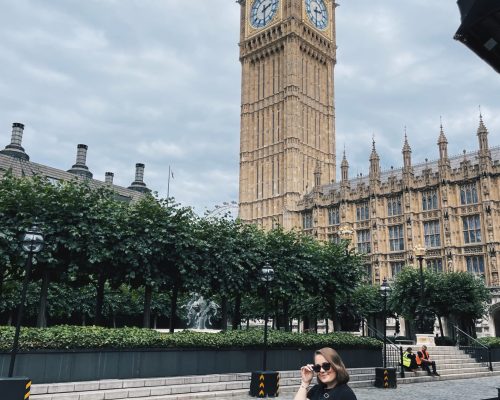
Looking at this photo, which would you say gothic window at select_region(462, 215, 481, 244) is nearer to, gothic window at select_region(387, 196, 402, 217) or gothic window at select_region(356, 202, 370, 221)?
gothic window at select_region(387, 196, 402, 217)

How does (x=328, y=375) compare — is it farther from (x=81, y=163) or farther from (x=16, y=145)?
(x=81, y=163)

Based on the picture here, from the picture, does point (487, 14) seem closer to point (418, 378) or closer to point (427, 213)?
point (418, 378)

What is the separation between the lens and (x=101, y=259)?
2031 cm

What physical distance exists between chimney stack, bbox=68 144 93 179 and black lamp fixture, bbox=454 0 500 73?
86.2 m

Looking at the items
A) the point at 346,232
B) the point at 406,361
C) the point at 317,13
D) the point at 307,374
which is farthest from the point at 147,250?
the point at 317,13

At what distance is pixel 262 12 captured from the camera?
7869cm

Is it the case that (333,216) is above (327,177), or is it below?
below

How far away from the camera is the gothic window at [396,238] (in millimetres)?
52875

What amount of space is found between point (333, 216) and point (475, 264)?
1841 centimetres

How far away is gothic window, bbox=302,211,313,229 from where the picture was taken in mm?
63269

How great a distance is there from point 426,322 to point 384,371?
19310 millimetres

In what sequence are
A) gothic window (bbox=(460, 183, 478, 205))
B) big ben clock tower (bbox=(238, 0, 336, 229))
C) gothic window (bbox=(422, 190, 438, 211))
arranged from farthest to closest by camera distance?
big ben clock tower (bbox=(238, 0, 336, 229))
gothic window (bbox=(422, 190, 438, 211))
gothic window (bbox=(460, 183, 478, 205))

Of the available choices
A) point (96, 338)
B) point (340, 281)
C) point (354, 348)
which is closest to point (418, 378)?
point (354, 348)

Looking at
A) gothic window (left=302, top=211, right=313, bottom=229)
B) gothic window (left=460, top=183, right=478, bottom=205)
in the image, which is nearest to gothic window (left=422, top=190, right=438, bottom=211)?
gothic window (left=460, top=183, right=478, bottom=205)
